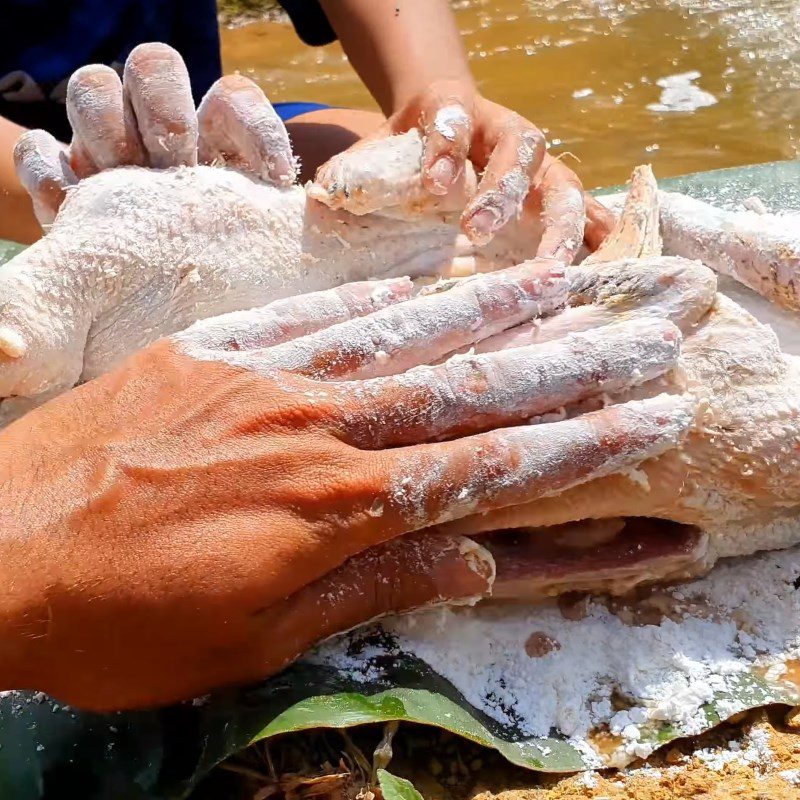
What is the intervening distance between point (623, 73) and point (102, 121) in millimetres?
3281

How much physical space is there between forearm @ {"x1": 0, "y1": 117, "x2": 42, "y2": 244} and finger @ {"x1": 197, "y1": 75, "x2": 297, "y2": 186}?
2.04ft

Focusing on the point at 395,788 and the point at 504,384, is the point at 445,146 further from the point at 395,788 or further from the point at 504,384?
the point at 395,788

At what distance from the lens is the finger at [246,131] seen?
130 cm

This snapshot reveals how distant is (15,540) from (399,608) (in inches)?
17.8

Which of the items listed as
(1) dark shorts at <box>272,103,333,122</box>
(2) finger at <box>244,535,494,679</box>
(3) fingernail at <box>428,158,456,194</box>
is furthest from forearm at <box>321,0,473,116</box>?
(2) finger at <box>244,535,494,679</box>

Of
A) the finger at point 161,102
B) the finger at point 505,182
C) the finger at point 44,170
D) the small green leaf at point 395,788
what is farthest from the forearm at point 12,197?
the small green leaf at point 395,788

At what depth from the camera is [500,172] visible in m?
1.35

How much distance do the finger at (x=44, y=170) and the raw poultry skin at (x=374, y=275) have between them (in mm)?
82

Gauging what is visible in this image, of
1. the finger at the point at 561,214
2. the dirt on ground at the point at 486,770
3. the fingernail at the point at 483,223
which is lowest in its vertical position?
the dirt on ground at the point at 486,770

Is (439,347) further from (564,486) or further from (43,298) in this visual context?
(43,298)

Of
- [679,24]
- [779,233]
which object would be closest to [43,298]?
[779,233]

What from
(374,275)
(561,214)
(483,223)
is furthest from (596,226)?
(374,275)

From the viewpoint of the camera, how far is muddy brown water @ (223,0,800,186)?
11.0 ft

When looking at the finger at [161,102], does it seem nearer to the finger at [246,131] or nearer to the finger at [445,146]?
the finger at [246,131]
